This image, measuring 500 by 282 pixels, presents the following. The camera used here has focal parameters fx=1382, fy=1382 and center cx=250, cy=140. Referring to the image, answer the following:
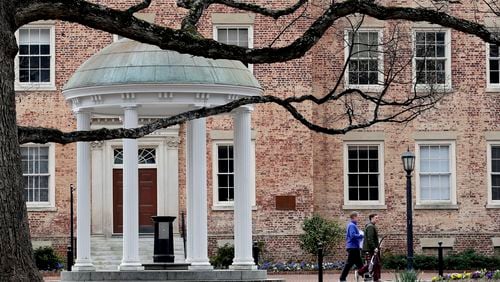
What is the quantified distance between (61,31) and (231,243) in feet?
27.0

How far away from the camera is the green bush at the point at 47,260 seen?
39.8 m

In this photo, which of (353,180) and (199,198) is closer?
(199,198)

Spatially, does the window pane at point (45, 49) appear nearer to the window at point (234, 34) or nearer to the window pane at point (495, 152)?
the window at point (234, 34)

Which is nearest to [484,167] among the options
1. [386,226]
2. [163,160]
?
[386,226]

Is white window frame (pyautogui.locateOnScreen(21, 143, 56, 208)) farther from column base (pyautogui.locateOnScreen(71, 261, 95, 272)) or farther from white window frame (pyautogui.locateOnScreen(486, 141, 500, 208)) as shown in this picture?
white window frame (pyautogui.locateOnScreen(486, 141, 500, 208))

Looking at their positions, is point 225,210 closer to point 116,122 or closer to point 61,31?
point 116,122

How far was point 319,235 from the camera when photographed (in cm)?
4091

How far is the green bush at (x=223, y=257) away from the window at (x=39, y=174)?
17.9ft

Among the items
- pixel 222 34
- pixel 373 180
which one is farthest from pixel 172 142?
pixel 373 180

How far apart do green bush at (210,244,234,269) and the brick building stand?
3.69 ft

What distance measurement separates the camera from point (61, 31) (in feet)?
138

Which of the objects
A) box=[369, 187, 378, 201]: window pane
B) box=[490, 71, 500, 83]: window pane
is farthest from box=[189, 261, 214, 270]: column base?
box=[490, 71, 500, 83]: window pane

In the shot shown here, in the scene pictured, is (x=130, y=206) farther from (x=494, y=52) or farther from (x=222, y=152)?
(x=494, y=52)

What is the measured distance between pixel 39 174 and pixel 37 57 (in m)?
3.54
